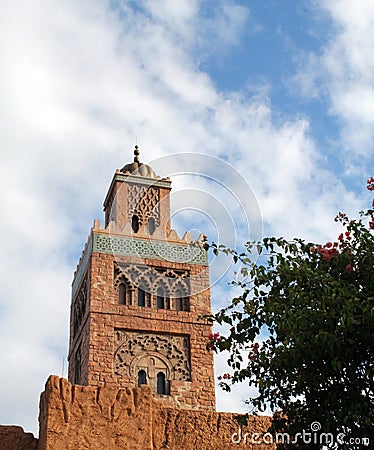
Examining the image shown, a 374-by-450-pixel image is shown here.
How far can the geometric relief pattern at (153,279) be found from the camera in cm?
1684

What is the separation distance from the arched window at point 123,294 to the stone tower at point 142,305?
0.07ft

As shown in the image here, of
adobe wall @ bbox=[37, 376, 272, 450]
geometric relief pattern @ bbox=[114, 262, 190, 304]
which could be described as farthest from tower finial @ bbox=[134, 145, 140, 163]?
adobe wall @ bbox=[37, 376, 272, 450]

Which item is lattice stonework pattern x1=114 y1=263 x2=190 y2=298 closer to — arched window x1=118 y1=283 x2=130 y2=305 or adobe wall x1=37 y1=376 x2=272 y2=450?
arched window x1=118 y1=283 x2=130 y2=305

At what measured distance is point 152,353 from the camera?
16.1 m

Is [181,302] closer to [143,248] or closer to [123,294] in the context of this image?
[123,294]

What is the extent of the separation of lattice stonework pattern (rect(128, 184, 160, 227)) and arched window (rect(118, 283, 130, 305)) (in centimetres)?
184

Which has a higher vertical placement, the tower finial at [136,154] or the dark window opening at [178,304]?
the tower finial at [136,154]

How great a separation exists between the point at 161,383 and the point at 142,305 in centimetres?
182

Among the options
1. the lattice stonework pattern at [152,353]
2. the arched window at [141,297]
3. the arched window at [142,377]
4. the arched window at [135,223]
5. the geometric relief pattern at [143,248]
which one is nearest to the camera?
the arched window at [142,377]

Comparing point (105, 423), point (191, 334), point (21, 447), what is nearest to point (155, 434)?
point (105, 423)

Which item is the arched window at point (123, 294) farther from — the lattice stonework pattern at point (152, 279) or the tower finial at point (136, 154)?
the tower finial at point (136, 154)

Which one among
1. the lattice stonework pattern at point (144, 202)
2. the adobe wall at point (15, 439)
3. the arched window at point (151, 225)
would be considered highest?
the lattice stonework pattern at point (144, 202)

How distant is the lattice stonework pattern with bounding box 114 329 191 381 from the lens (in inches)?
622

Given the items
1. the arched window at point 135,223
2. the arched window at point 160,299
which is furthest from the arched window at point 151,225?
the arched window at point 160,299
